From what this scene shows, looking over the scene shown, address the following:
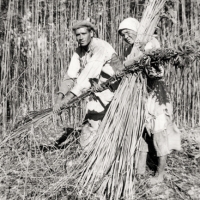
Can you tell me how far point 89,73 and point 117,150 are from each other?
0.56m

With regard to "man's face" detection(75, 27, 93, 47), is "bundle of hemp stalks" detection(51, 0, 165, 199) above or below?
below

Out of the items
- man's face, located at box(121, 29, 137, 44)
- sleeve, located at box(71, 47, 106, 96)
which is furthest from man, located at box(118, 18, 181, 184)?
sleeve, located at box(71, 47, 106, 96)

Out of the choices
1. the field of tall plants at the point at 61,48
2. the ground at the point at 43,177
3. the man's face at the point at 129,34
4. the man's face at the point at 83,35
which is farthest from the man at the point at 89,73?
the field of tall plants at the point at 61,48

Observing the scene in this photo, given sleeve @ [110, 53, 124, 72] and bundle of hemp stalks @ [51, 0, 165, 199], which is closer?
bundle of hemp stalks @ [51, 0, 165, 199]

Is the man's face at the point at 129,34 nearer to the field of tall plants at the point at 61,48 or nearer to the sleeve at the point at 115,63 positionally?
the sleeve at the point at 115,63

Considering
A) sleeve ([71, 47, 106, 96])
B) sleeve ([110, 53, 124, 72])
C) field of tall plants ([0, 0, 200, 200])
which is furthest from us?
field of tall plants ([0, 0, 200, 200])

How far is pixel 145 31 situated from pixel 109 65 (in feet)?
1.19

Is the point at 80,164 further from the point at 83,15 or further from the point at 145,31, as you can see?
the point at 83,15

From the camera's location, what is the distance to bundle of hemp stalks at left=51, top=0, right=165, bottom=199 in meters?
2.12

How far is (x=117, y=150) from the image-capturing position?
218cm

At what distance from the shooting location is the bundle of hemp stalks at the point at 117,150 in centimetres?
212

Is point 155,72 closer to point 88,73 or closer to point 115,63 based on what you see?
point 115,63

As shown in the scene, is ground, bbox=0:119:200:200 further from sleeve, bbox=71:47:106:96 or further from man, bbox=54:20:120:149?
sleeve, bbox=71:47:106:96

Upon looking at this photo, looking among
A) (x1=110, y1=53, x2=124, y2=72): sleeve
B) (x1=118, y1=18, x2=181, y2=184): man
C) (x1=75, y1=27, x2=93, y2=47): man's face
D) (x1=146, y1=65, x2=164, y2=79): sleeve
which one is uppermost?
(x1=75, y1=27, x2=93, y2=47): man's face
